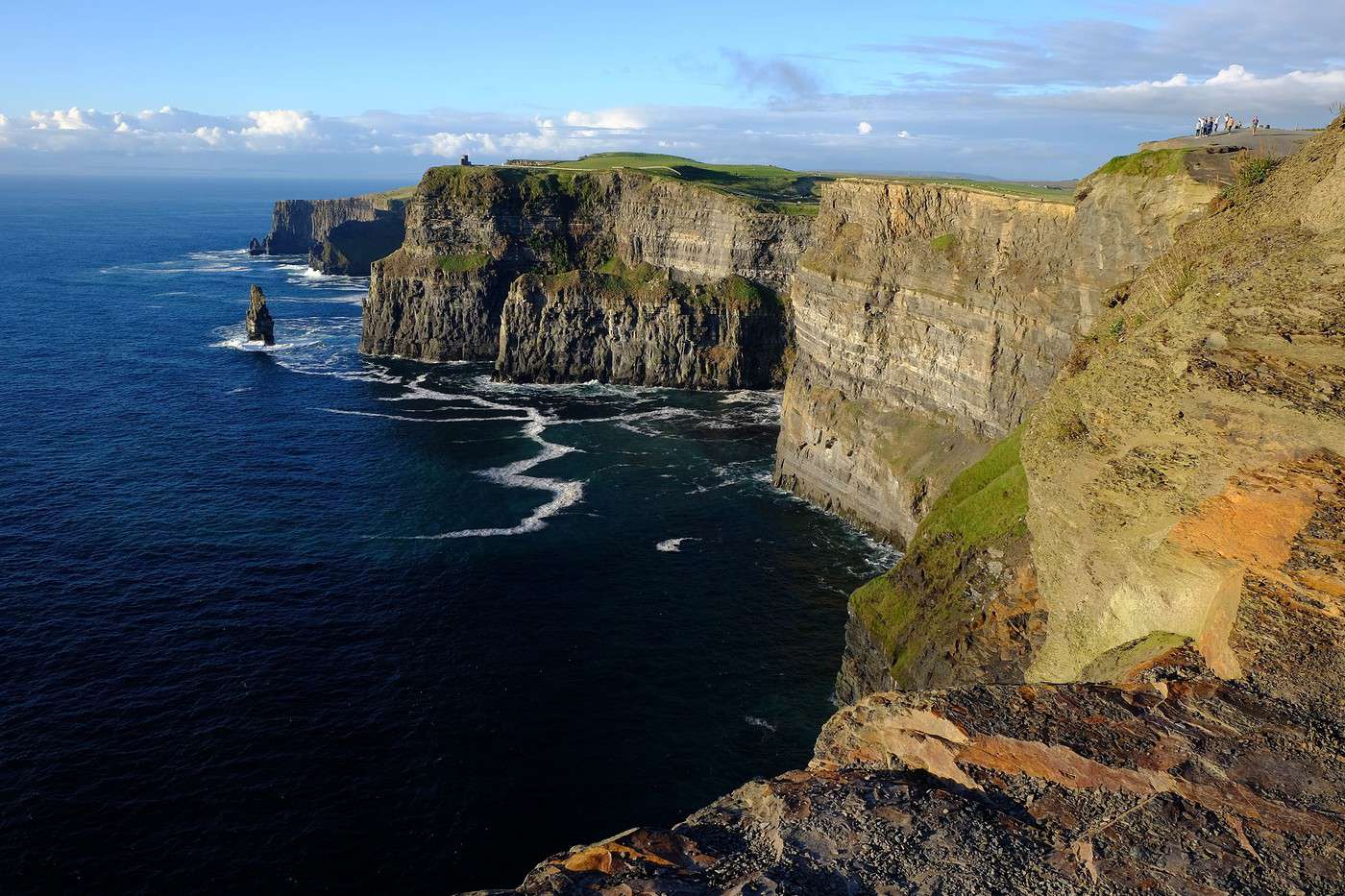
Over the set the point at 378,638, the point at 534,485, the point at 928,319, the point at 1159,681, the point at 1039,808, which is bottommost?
the point at 378,638

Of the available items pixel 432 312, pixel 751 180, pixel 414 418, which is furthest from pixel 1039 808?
pixel 751 180

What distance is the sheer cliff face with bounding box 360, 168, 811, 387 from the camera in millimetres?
131000

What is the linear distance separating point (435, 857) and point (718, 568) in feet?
109

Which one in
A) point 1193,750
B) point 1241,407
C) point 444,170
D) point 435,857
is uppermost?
point 444,170

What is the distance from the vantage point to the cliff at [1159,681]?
2002 cm

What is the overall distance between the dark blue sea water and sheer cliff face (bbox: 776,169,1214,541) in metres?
6.44

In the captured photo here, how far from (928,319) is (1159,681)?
52202 mm

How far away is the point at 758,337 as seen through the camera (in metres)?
131

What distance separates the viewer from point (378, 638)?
58094 mm

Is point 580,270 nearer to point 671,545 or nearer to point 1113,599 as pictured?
point 671,545

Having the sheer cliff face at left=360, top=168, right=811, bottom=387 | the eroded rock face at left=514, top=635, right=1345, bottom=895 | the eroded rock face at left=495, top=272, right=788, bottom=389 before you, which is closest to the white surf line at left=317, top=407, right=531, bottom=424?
the eroded rock face at left=495, top=272, right=788, bottom=389

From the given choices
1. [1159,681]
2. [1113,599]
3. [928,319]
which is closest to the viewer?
[1159,681]

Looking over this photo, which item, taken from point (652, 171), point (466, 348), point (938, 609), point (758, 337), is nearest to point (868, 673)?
point (938, 609)

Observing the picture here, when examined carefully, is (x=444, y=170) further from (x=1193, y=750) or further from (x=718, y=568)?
(x=1193, y=750)
